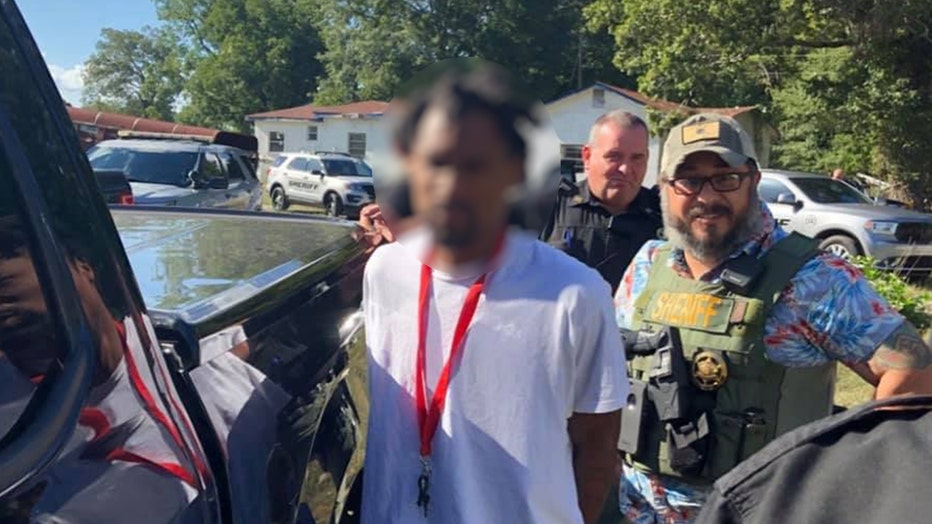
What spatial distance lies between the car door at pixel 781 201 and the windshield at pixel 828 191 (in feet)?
0.76

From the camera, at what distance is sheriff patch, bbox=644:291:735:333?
2.19 m

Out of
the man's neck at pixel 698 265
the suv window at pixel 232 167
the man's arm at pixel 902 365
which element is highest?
the man's neck at pixel 698 265

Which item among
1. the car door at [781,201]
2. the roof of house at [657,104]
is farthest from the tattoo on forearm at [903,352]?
the car door at [781,201]

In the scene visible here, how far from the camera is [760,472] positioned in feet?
3.34

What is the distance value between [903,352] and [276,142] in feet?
5.54

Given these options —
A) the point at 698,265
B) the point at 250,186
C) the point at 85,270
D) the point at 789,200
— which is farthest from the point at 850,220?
the point at 85,270

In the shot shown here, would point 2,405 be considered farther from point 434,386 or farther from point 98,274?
point 434,386

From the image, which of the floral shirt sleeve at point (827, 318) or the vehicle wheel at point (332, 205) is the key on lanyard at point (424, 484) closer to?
the vehicle wheel at point (332, 205)

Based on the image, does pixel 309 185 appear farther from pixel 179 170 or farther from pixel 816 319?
pixel 179 170

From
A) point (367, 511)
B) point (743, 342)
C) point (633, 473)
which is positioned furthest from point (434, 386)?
point (633, 473)

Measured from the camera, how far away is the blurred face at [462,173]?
43cm

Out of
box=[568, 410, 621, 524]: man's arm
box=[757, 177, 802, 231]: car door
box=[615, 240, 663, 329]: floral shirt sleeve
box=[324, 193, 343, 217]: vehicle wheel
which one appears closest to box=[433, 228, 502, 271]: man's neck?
box=[324, 193, 343, 217]: vehicle wheel

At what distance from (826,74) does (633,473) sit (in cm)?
1421

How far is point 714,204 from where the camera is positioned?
2.21 m
